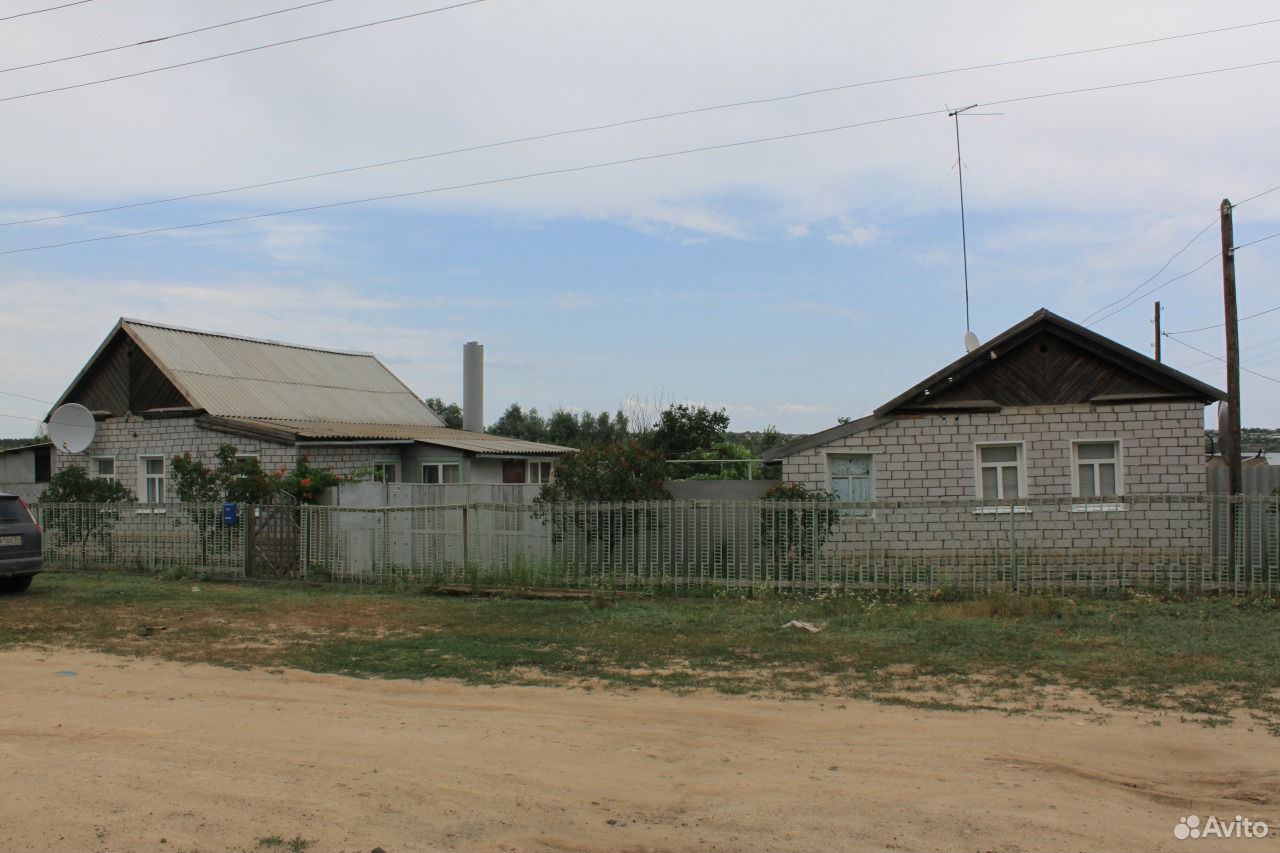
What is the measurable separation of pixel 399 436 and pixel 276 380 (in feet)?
17.0

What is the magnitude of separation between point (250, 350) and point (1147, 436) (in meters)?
23.2

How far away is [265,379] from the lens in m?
28.4

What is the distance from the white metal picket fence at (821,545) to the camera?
1507 cm

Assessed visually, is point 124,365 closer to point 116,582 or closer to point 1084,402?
point 116,582

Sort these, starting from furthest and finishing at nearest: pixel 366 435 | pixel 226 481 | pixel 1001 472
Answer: pixel 366 435
pixel 226 481
pixel 1001 472

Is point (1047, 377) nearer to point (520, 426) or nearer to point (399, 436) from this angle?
point (399, 436)

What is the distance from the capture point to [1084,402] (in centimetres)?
1809

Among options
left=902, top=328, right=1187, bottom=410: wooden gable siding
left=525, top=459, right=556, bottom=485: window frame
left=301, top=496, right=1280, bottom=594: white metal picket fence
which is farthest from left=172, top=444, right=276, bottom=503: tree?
left=902, top=328, right=1187, bottom=410: wooden gable siding

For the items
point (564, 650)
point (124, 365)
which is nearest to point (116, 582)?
A: point (124, 365)

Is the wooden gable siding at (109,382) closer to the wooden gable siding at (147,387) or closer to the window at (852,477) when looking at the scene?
the wooden gable siding at (147,387)

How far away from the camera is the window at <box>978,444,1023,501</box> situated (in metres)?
18.4

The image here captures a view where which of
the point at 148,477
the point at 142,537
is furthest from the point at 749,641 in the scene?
the point at 148,477

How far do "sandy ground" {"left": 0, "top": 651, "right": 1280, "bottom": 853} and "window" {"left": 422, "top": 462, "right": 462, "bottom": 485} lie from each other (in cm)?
1696

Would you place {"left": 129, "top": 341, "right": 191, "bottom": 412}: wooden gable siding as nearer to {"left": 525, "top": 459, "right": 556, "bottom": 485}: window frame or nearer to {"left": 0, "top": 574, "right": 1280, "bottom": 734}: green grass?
{"left": 525, "top": 459, "right": 556, "bottom": 485}: window frame
